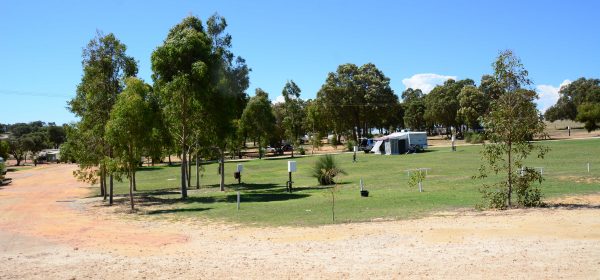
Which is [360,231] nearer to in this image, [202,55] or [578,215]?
[578,215]

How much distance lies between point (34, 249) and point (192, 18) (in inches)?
772

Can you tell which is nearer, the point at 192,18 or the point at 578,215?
the point at 578,215

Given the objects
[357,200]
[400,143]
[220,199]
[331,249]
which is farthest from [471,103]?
[331,249]

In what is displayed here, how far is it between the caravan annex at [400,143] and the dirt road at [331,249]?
45.3 metres

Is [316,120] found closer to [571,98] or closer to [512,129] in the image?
[571,98]

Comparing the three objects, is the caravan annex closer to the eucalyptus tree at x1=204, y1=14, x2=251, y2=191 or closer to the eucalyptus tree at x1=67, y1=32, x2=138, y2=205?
the eucalyptus tree at x1=204, y1=14, x2=251, y2=191

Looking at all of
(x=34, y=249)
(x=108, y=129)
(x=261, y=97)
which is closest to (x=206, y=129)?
(x=108, y=129)

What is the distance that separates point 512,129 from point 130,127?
52.3 feet

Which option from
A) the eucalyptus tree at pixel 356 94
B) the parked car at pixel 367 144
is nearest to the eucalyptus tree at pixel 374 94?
the eucalyptus tree at pixel 356 94

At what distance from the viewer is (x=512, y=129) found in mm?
18094

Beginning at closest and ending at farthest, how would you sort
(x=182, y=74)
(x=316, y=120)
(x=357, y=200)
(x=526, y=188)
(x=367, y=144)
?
(x=526, y=188) → (x=357, y=200) → (x=182, y=74) → (x=367, y=144) → (x=316, y=120)

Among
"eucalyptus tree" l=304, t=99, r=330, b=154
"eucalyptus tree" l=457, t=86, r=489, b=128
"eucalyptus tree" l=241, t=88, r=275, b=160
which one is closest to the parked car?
"eucalyptus tree" l=304, t=99, r=330, b=154

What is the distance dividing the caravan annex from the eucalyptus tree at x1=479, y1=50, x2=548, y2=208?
1753 inches

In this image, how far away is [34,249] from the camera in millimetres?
13609
